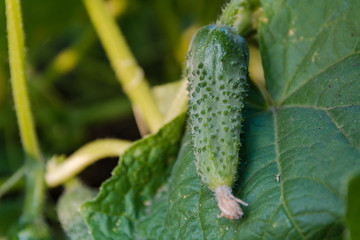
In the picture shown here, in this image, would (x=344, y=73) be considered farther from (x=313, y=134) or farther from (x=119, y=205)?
(x=119, y=205)

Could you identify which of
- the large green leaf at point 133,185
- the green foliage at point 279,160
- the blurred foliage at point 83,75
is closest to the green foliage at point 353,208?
the green foliage at point 279,160

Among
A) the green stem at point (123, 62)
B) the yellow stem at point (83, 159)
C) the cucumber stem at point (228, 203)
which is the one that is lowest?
the cucumber stem at point (228, 203)

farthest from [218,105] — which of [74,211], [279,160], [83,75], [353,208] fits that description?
[83,75]

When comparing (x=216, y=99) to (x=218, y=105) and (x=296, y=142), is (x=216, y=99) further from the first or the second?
(x=296, y=142)

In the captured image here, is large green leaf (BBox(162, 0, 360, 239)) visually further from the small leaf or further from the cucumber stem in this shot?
the small leaf

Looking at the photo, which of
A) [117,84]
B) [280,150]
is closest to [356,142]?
[280,150]

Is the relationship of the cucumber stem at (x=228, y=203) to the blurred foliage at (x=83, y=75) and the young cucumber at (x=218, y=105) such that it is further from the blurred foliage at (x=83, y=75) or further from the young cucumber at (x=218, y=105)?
the blurred foliage at (x=83, y=75)

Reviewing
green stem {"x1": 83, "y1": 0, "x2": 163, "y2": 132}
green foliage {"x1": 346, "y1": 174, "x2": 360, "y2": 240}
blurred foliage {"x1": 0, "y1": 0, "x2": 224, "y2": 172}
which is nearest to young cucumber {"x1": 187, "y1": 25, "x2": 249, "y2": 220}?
green foliage {"x1": 346, "y1": 174, "x2": 360, "y2": 240}

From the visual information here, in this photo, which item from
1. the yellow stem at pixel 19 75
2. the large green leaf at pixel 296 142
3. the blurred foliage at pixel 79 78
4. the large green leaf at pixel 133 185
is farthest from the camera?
the blurred foliage at pixel 79 78
